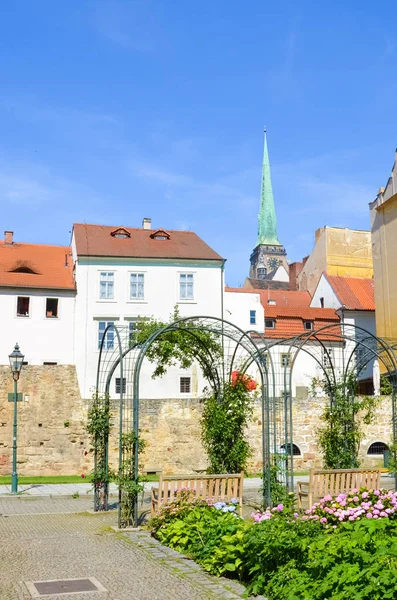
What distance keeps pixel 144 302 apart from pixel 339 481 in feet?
85.2

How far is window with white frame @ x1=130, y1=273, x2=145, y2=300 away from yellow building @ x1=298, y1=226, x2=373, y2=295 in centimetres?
1612

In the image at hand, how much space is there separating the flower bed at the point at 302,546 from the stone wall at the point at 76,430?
1616cm

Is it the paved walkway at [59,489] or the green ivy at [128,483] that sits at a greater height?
the green ivy at [128,483]

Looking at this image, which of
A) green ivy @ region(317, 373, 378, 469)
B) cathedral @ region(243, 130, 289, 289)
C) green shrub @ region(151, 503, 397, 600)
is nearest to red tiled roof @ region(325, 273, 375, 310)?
green ivy @ region(317, 373, 378, 469)

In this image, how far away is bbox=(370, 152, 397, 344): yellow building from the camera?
3312 cm

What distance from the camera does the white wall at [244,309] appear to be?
41125 millimetres

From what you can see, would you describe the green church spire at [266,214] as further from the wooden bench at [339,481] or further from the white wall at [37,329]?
the wooden bench at [339,481]

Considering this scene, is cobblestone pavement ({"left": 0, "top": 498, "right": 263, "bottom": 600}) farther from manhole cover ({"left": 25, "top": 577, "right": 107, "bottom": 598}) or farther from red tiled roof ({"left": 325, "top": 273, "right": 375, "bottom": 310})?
red tiled roof ({"left": 325, "top": 273, "right": 375, "bottom": 310})

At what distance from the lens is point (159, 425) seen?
1019 inches

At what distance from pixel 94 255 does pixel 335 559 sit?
1293 inches

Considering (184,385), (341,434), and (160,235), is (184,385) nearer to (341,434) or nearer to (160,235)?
(160,235)

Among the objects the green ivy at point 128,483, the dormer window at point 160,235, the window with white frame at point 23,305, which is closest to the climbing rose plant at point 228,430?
the green ivy at point 128,483

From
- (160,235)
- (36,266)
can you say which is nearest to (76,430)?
(36,266)

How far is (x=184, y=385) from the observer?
3766cm
